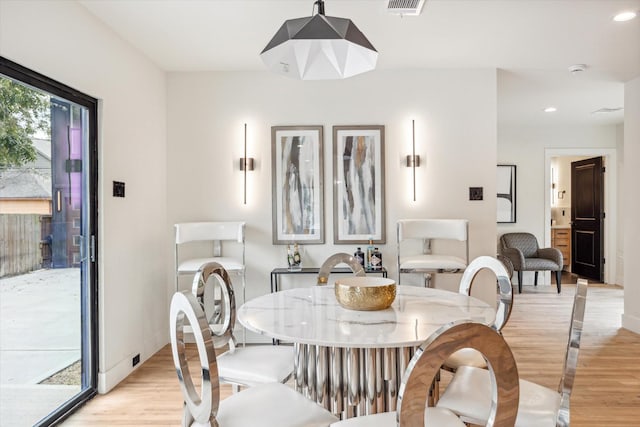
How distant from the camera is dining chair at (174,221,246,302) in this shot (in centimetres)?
358

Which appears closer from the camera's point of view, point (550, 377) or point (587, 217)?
point (550, 377)

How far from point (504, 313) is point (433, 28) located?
209cm

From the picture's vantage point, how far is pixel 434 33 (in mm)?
3221

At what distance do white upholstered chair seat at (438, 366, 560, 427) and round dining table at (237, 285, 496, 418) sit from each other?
23 centimetres

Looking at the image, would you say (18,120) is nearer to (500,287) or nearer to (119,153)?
(119,153)

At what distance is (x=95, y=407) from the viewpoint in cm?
273

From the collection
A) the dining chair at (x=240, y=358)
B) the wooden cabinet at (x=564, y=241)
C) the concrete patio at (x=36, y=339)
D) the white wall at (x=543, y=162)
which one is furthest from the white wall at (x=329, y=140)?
the wooden cabinet at (x=564, y=241)

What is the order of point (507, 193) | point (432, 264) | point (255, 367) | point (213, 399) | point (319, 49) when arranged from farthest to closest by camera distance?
1. point (507, 193)
2. point (432, 264)
3. point (255, 367)
4. point (319, 49)
5. point (213, 399)

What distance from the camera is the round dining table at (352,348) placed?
1.67 m

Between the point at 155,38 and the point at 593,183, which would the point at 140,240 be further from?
the point at 593,183

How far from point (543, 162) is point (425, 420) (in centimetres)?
653

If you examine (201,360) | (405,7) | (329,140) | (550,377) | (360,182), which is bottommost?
(550,377)

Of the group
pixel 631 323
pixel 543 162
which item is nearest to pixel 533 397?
pixel 631 323

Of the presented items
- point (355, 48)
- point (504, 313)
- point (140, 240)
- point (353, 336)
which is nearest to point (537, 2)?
point (355, 48)
